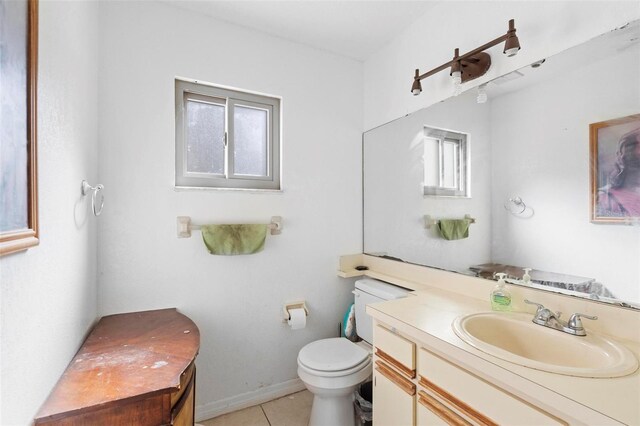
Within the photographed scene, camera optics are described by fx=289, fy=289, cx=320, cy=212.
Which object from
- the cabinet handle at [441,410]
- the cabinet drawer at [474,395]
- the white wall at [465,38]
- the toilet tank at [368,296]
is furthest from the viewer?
the toilet tank at [368,296]

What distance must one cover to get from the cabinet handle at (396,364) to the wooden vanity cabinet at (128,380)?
816mm

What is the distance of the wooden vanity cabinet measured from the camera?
34.5 inches

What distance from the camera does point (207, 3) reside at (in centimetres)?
172

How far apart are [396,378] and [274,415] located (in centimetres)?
103

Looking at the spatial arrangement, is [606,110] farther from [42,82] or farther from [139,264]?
[139,264]

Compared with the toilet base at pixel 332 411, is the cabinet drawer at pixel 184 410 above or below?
above

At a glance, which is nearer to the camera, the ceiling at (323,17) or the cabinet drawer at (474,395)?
the cabinet drawer at (474,395)

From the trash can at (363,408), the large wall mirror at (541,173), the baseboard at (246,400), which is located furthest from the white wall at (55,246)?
the large wall mirror at (541,173)

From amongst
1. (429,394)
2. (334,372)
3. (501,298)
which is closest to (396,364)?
(429,394)

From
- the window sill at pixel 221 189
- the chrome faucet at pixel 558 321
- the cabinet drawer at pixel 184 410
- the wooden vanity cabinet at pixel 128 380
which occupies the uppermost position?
the window sill at pixel 221 189

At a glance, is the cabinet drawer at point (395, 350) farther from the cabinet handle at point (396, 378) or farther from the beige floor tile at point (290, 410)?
the beige floor tile at point (290, 410)

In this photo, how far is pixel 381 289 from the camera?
6.15 ft

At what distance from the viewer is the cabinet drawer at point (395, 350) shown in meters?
1.16

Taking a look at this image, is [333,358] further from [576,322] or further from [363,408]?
[576,322]
